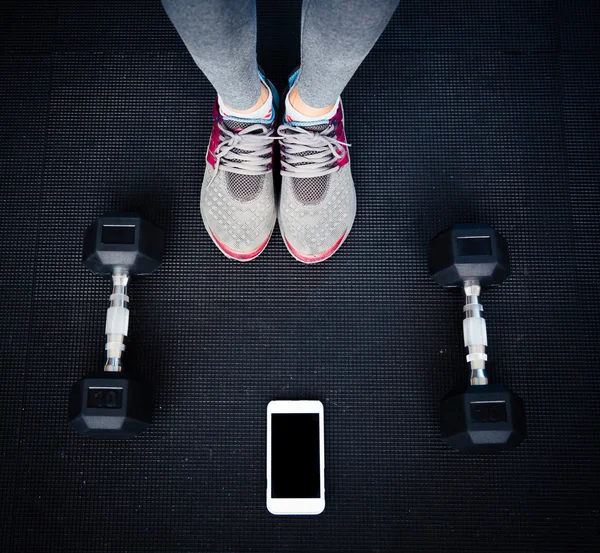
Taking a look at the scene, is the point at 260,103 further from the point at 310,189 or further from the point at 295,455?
the point at 295,455

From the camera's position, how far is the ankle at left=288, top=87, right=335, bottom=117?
3.01ft

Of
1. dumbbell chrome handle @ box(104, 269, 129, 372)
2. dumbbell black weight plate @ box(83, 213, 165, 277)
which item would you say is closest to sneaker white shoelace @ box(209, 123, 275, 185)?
dumbbell black weight plate @ box(83, 213, 165, 277)

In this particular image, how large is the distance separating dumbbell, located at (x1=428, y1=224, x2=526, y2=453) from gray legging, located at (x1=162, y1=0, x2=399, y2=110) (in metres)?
0.46

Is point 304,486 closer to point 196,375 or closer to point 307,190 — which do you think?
point 196,375

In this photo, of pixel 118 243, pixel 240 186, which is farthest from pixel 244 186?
pixel 118 243

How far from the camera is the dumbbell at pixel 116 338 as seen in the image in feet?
3.33

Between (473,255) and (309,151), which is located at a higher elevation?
(309,151)

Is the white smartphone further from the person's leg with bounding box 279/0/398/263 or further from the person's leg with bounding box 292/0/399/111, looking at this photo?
the person's leg with bounding box 292/0/399/111

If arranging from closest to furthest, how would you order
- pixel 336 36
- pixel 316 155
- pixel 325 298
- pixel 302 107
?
pixel 336 36, pixel 302 107, pixel 316 155, pixel 325 298

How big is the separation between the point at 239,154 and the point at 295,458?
2.10 feet

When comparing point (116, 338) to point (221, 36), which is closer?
point (221, 36)

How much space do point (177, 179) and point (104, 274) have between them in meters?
0.28

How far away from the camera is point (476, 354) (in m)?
1.07

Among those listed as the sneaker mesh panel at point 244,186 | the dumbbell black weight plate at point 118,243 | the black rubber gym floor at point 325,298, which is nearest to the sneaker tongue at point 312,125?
the sneaker mesh panel at point 244,186
